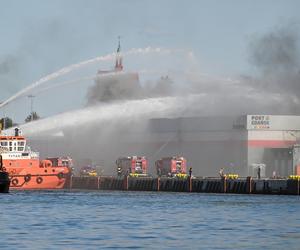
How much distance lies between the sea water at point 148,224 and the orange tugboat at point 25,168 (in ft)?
118

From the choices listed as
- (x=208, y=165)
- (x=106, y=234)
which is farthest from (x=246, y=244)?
(x=208, y=165)

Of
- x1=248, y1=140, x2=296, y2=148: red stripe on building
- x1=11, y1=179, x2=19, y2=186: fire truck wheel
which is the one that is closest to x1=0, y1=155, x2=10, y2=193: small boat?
x1=11, y1=179, x2=19, y2=186: fire truck wheel

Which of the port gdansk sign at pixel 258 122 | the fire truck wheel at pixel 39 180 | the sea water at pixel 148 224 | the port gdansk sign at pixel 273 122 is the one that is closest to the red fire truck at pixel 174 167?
the port gdansk sign at pixel 258 122

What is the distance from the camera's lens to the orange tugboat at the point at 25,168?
141625mm

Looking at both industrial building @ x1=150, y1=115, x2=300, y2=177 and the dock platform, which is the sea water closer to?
the dock platform

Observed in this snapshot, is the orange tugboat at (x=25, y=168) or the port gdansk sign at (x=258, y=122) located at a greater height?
the port gdansk sign at (x=258, y=122)

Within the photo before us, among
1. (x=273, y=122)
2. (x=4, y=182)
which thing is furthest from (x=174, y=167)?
(x=4, y=182)

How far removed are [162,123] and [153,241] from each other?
136226 mm

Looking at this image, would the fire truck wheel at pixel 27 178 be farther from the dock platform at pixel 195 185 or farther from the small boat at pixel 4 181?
the small boat at pixel 4 181

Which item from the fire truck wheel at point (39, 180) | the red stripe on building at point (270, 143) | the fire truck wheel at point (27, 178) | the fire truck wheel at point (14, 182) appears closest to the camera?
the fire truck wheel at point (14, 182)

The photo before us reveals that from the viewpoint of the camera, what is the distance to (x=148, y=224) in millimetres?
73688

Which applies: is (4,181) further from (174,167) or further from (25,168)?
(174,167)

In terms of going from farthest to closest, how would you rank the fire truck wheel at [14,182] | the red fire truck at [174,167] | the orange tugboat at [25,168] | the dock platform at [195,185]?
the red fire truck at [174,167] < the fire truck wheel at [14,182] < the orange tugboat at [25,168] < the dock platform at [195,185]

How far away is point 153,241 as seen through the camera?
61.8 m
